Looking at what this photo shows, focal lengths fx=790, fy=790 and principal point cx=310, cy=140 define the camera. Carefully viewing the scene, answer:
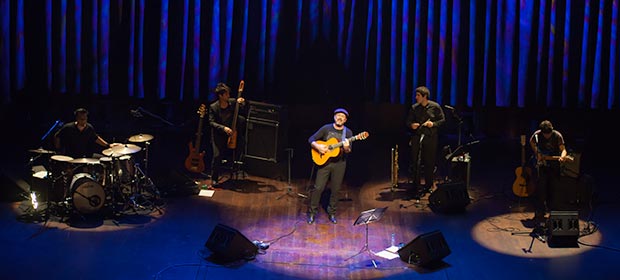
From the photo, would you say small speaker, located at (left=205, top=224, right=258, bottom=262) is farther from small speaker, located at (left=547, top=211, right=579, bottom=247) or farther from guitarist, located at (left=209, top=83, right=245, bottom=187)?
small speaker, located at (left=547, top=211, right=579, bottom=247)

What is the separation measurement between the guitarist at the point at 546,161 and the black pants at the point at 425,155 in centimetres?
156

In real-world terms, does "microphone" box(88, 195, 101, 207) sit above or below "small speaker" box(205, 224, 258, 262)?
above

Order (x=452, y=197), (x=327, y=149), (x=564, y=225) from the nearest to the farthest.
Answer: (x=564, y=225), (x=327, y=149), (x=452, y=197)

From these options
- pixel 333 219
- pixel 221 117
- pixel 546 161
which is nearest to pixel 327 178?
pixel 333 219

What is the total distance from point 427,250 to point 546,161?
236 cm

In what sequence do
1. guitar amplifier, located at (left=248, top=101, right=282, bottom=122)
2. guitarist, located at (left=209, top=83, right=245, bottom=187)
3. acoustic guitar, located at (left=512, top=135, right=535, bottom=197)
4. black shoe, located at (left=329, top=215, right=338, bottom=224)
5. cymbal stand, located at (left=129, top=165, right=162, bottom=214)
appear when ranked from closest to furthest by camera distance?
black shoe, located at (left=329, top=215, right=338, bottom=224), cymbal stand, located at (left=129, top=165, right=162, bottom=214), acoustic guitar, located at (left=512, top=135, right=535, bottom=197), guitarist, located at (left=209, top=83, right=245, bottom=187), guitar amplifier, located at (left=248, top=101, right=282, bottom=122)

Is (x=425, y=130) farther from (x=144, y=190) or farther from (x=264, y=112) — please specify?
(x=144, y=190)

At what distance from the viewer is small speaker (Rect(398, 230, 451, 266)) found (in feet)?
29.3

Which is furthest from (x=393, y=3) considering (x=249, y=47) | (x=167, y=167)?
(x=167, y=167)

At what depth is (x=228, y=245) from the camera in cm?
898

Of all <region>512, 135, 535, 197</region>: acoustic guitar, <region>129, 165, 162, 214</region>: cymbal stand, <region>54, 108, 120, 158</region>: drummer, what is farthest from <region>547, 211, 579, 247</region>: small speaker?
<region>54, 108, 120, 158</region>: drummer

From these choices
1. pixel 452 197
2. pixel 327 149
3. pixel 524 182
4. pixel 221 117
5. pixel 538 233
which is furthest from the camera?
pixel 221 117

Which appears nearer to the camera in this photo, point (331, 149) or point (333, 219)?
point (331, 149)

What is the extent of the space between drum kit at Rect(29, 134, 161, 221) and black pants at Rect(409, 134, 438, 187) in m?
3.77
